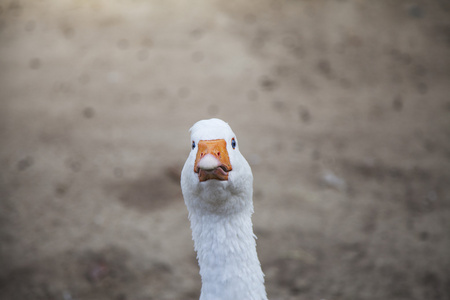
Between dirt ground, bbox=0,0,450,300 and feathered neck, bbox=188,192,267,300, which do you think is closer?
feathered neck, bbox=188,192,267,300

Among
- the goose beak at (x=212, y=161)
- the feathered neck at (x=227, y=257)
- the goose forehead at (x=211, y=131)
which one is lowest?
the feathered neck at (x=227, y=257)

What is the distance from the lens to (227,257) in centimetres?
236

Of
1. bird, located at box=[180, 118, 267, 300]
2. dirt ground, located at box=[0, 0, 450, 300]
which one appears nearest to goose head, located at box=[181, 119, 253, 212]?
bird, located at box=[180, 118, 267, 300]

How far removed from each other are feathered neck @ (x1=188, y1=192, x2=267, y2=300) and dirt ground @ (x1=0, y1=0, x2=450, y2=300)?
136 centimetres

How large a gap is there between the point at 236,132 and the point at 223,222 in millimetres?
2837

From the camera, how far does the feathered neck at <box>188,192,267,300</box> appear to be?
2.34 metres

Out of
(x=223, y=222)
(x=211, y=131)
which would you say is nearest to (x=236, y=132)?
(x=223, y=222)

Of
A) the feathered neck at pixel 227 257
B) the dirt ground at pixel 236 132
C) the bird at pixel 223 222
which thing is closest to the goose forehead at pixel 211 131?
the bird at pixel 223 222

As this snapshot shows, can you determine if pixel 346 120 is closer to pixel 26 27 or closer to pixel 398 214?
pixel 398 214

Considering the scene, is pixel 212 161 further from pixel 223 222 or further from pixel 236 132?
pixel 236 132

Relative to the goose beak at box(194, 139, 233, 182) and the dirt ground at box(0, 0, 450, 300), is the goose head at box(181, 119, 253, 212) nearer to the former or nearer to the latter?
the goose beak at box(194, 139, 233, 182)

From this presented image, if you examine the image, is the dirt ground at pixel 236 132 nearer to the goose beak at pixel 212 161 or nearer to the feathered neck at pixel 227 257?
the feathered neck at pixel 227 257

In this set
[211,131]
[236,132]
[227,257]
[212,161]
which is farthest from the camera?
[236,132]

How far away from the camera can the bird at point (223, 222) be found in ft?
7.30
